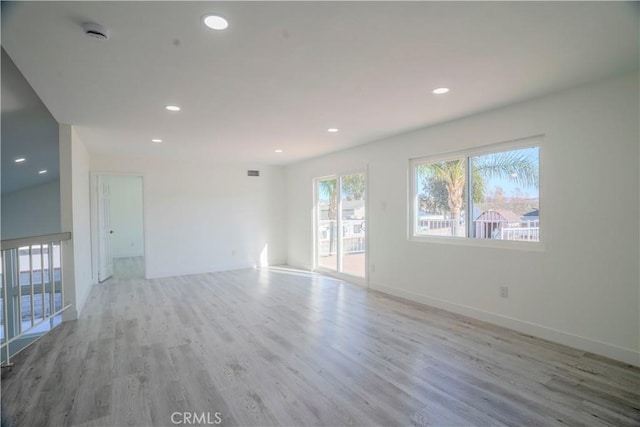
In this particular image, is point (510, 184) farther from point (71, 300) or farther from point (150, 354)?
point (71, 300)

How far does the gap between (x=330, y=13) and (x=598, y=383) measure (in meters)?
3.16

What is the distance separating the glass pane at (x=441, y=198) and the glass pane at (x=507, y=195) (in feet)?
0.61

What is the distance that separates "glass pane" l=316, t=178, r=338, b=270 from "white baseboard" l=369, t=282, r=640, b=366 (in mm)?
2281

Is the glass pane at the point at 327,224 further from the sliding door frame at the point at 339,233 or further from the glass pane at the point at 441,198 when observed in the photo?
the glass pane at the point at 441,198

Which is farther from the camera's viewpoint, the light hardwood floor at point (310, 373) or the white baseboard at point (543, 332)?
the white baseboard at point (543, 332)

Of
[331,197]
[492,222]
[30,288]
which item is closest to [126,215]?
[331,197]

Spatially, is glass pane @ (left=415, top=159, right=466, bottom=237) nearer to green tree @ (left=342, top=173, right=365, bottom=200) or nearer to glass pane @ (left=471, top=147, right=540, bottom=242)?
glass pane @ (left=471, top=147, right=540, bottom=242)

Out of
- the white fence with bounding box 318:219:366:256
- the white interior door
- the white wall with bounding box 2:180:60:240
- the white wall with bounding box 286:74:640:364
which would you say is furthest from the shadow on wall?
the white fence with bounding box 318:219:366:256

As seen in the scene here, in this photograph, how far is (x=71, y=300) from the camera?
12.9ft

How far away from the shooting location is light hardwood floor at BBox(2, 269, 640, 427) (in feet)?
6.83

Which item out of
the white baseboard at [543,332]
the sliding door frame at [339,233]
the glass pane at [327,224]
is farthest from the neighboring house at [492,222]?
the glass pane at [327,224]

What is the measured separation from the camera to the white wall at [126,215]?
932 centimetres

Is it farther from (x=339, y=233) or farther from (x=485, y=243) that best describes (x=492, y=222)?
(x=339, y=233)

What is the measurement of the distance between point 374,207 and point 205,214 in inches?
146
